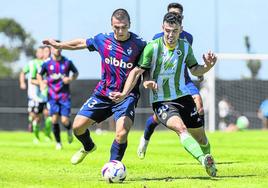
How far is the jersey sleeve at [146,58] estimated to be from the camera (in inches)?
435

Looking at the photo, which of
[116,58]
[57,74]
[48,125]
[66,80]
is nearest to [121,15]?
[116,58]

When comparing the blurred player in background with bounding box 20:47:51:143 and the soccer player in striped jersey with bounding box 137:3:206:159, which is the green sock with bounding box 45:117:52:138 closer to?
the blurred player in background with bounding box 20:47:51:143

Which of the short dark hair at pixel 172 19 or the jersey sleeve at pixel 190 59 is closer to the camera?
the short dark hair at pixel 172 19

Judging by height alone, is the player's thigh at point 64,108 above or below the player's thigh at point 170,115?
below

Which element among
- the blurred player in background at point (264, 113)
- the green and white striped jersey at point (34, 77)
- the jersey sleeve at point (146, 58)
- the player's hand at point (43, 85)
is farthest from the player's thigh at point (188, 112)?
the blurred player in background at point (264, 113)

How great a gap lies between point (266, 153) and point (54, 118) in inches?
208

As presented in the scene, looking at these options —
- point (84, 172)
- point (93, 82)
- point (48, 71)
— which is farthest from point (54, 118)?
point (93, 82)

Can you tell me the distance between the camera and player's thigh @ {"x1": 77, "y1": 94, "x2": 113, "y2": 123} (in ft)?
38.0

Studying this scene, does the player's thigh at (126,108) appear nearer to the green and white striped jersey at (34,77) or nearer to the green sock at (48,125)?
the green sock at (48,125)

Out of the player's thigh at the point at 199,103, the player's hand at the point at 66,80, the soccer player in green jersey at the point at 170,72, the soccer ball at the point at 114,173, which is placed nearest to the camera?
the soccer ball at the point at 114,173

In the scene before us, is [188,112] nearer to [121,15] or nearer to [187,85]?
[121,15]

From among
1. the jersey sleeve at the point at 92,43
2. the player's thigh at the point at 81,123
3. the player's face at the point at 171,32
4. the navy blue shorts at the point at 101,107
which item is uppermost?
the player's face at the point at 171,32

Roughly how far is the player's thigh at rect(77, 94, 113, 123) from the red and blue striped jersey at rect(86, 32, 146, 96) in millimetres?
108

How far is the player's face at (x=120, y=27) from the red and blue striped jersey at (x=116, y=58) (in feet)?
0.50
